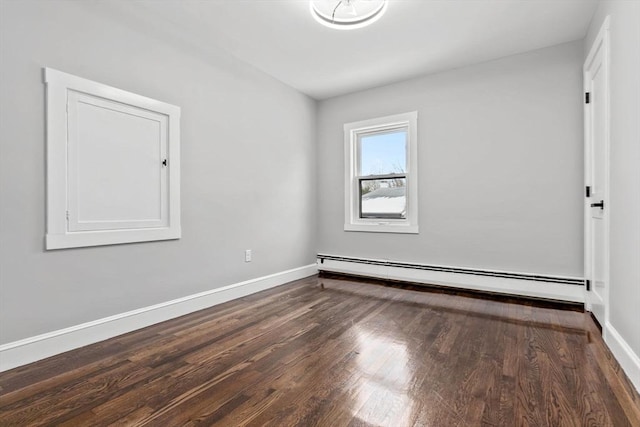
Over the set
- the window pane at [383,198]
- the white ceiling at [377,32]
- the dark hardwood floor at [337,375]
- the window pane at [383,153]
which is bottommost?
the dark hardwood floor at [337,375]

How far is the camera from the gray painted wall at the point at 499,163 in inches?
120

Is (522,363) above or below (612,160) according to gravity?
below

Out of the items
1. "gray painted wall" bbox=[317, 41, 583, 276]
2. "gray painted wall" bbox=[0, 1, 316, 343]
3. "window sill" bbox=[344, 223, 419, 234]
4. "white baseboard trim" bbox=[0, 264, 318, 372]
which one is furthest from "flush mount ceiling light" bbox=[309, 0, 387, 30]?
"white baseboard trim" bbox=[0, 264, 318, 372]

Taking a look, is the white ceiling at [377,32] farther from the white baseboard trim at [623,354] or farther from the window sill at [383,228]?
the white baseboard trim at [623,354]

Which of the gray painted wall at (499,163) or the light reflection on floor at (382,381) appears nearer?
the light reflection on floor at (382,381)

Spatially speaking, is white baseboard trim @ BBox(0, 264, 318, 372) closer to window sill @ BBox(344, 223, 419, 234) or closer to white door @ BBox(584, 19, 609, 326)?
window sill @ BBox(344, 223, 419, 234)

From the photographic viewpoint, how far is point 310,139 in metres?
4.60

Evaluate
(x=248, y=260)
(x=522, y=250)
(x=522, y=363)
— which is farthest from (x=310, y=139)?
(x=522, y=363)

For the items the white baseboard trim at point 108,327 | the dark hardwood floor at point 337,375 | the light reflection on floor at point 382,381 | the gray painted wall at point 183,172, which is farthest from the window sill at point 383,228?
the light reflection on floor at point 382,381

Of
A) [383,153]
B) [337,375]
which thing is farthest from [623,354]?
[383,153]

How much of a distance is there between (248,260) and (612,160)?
3.31m

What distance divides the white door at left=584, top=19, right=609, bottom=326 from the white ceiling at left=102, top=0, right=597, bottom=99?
1.75 feet

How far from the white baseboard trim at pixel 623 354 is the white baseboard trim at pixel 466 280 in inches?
39.3

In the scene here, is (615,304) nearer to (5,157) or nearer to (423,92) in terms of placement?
(423,92)
